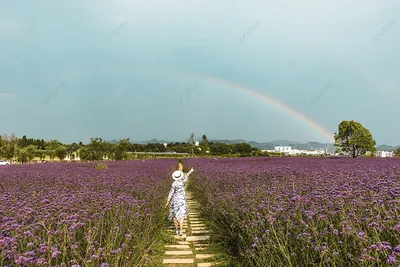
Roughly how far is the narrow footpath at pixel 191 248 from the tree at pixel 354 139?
3412 cm

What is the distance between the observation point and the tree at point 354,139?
122ft

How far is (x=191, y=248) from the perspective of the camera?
5.97 m

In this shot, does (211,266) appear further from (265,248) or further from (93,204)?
(93,204)

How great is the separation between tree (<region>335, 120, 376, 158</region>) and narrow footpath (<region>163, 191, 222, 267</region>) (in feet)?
112

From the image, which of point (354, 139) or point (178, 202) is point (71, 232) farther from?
point (354, 139)

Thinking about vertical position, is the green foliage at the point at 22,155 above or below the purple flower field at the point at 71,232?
above

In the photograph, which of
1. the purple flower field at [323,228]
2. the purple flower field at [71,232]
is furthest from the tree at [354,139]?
the purple flower field at [71,232]

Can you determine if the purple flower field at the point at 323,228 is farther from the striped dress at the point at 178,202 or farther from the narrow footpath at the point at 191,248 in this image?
the striped dress at the point at 178,202

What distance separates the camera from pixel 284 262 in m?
3.48

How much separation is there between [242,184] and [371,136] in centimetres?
3678

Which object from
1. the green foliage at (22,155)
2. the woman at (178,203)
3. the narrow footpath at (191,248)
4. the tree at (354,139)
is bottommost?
the narrow footpath at (191,248)

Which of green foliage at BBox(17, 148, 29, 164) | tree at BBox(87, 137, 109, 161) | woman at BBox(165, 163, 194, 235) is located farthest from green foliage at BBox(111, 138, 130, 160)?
woman at BBox(165, 163, 194, 235)

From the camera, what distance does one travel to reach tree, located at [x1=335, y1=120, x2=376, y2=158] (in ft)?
122

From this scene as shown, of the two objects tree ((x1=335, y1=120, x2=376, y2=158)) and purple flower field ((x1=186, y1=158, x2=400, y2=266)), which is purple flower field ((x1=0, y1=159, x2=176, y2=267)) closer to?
purple flower field ((x1=186, y1=158, x2=400, y2=266))
